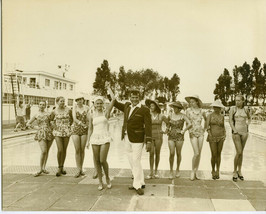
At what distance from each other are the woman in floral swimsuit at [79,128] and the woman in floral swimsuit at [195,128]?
2139 millimetres

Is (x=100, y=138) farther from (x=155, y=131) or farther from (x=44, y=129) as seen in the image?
(x=44, y=129)

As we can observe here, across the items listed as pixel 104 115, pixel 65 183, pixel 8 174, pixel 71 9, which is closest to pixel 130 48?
pixel 71 9

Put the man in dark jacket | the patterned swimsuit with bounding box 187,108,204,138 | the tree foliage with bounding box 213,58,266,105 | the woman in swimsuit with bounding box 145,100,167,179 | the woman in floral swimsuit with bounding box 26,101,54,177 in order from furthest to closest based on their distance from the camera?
the tree foliage with bounding box 213,58,266,105 → the woman in floral swimsuit with bounding box 26,101,54,177 → the woman in swimsuit with bounding box 145,100,167,179 → the patterned swimsuit with bounding box 187,108,204,138 → the man in dark jacket

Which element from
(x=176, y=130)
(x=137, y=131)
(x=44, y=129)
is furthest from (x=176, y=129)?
(x=44, y=129)

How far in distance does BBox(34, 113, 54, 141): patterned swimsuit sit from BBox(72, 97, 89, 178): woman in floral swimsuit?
0.56 m

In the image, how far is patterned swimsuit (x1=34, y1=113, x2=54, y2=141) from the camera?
20.0 feet

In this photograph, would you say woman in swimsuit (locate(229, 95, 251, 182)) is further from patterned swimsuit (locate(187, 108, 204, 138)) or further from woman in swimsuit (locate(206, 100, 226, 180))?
patterned swimsuit (locate(187, 108, 204, 138))

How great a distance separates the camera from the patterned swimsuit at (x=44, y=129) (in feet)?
20.0

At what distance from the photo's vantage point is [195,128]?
574 centimetres

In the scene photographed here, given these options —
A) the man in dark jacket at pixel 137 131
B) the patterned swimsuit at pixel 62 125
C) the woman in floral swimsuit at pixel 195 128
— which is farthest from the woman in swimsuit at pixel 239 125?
the patterned swimsuit at pixel 62 125

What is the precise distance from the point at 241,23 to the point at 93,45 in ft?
10.9

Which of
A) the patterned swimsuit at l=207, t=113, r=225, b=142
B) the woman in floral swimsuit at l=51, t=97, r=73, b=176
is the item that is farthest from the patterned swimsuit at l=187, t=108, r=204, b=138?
the woman in floral swimsuit at l=51, t=97, r=73, b=176

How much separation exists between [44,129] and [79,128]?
0.78 meters

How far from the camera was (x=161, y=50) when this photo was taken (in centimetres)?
677
